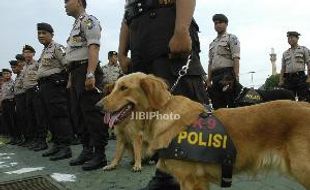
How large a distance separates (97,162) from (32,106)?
3.86 metres

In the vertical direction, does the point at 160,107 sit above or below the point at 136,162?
above

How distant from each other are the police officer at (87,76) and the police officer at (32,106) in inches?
97.1

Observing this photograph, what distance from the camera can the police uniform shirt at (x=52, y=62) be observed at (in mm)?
6777

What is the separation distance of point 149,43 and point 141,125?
2.57 ft

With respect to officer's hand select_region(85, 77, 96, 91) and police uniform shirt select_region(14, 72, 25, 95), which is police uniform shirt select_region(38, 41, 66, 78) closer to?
officer's hand select_region(85, 77, 96, 91)

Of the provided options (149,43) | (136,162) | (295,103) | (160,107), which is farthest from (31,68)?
(295,103)

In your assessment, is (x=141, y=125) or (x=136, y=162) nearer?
(x=141, y=125)

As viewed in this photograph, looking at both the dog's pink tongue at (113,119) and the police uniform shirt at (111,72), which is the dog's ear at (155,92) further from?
the police uniform shirt at (111,72)

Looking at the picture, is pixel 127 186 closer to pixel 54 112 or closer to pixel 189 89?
pixel 189 89

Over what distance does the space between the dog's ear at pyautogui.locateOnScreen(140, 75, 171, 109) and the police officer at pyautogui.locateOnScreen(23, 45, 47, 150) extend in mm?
5112

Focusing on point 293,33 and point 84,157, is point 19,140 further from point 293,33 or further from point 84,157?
point 293,33

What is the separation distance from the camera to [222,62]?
25.5ft

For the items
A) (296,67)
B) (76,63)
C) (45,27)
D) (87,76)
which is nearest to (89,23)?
(76,63)

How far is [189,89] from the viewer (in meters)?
3.65
